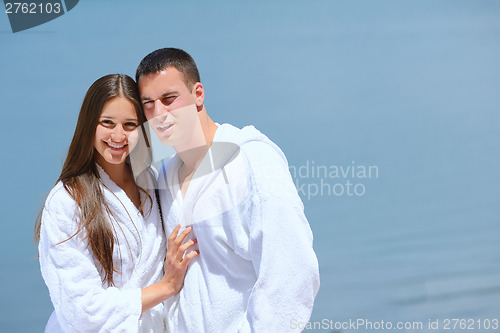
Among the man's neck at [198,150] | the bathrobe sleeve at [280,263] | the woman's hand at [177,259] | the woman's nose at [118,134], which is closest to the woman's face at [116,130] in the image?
the woman's nose at [118,134]

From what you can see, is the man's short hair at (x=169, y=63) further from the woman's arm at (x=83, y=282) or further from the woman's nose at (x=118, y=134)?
the woman's arm at (x=83, y=282)

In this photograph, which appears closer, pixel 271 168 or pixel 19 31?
pixel 271 168

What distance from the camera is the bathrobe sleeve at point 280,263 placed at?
47.1 inches

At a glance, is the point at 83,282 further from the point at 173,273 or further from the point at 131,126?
the point at 131,126

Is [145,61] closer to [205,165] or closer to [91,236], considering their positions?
[205,165]

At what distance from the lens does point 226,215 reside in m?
1.28

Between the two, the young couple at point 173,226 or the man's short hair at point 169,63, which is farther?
the man's short hair at point 169,63

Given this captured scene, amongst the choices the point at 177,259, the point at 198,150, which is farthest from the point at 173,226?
the point at 198,150

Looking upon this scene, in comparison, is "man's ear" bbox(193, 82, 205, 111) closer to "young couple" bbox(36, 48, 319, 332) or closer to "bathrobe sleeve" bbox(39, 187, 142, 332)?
"young couple" bbox(36, 48, 319, 332)

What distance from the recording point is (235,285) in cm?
130

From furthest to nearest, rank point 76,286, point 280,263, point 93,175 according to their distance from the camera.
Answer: point 93,175 < point 76,286 < point 280,263

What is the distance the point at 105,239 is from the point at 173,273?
188mm

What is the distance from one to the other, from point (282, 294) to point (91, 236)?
0.49m

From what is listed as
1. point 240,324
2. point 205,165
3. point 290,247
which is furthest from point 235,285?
point 205,165
